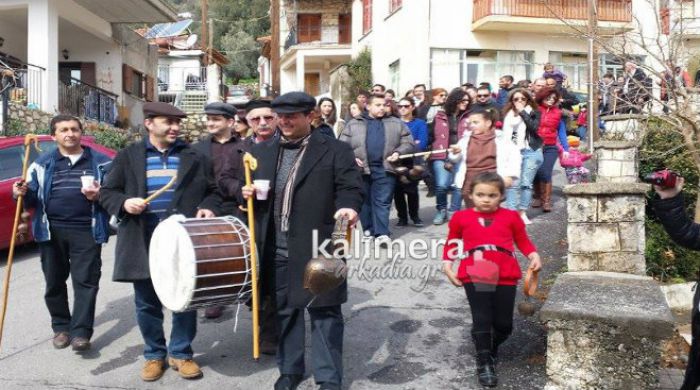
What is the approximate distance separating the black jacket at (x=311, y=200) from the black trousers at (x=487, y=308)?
88cm

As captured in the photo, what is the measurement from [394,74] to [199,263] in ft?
67.6

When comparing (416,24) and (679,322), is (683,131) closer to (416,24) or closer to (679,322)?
(679,322)

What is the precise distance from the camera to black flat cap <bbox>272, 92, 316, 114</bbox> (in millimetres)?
3922

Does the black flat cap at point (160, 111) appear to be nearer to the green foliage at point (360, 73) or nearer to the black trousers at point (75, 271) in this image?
the black trousers at point (75, 271)

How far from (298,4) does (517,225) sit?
104ft

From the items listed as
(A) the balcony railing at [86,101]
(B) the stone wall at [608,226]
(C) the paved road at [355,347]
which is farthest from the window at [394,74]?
(B) the stone wall at [608,226]

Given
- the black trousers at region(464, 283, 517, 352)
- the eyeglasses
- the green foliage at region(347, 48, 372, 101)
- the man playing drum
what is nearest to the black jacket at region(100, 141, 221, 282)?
the man playing drum

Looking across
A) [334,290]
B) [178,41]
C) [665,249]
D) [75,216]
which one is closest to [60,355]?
[75,216]

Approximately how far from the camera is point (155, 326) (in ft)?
14.7

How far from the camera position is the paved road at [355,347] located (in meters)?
4.41

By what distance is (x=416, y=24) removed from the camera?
69.8 ft

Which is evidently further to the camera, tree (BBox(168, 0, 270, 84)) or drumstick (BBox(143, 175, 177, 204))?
tree (BBox(168, 0, 270, 84))

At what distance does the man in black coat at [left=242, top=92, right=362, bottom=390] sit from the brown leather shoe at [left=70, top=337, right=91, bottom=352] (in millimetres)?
1794

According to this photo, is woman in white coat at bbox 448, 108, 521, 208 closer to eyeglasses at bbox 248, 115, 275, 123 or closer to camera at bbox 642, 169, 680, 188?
eyeglasses at bbox 248, 115, 275, 123
